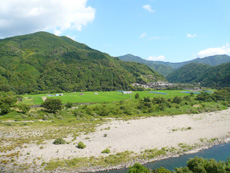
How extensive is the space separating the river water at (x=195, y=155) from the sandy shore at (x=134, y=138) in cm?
326

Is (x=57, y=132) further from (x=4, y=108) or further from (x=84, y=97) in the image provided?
(x=84, y=97)

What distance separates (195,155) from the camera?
26531 millimetres

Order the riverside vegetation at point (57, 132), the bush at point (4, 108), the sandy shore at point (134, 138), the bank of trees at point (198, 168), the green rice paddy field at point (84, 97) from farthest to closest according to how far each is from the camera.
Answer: the green rice paddy field at point (84, 97) < the bush at point (4, 108) < the sandy shore at point (134, 138) < the riverside vegetation at point (57, 132) < the bank of trees at point (198, 168)

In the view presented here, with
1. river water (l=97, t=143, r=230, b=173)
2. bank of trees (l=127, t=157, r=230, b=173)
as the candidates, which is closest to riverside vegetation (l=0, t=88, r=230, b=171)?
river water (l=97, t=143, r=230, b=173)

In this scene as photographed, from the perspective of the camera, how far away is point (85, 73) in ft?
623

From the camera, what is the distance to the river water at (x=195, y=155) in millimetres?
23109

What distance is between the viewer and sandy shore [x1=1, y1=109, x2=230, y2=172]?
26.5 meters

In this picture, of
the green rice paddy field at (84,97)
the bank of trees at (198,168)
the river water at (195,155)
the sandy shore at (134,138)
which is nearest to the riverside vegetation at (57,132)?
the sandy shore at (134,138)

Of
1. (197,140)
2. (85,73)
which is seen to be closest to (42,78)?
(85,73)

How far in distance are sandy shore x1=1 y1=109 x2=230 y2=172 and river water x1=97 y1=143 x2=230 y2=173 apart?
3257 mm

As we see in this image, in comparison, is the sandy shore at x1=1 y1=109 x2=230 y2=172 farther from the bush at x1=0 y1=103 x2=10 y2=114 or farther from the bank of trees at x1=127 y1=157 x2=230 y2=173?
the bush at x1=0 y1=103 x2=10 y2=114

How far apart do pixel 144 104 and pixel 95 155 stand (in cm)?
4641

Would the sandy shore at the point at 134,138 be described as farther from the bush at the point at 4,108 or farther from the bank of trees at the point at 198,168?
the bush at the point at 4,108

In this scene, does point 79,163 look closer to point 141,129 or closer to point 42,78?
point 141,129
